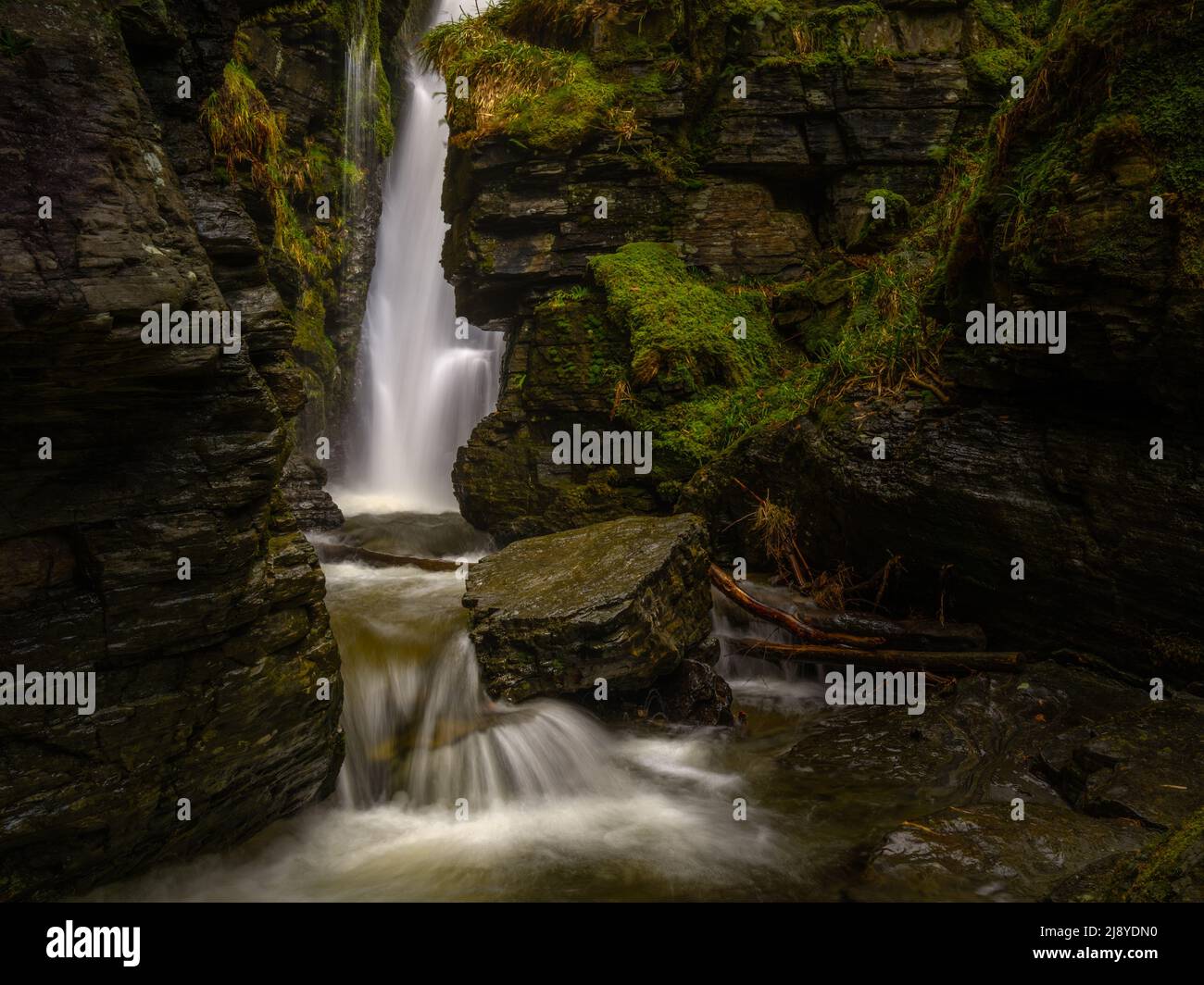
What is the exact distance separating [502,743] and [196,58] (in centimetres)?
501

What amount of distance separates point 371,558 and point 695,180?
7151 millimetres

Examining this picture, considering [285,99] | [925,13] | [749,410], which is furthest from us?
[285,99]

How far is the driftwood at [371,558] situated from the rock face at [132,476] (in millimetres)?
4666

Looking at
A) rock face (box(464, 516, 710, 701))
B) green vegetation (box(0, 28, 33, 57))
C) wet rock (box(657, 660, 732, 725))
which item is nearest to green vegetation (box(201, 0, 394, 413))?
rock face (box(464, 516, 710, 701))

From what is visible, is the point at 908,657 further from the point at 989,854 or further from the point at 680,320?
the point at 680,320

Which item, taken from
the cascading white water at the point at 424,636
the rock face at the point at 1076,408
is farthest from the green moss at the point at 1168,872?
the cascading white water at the point at 424,636

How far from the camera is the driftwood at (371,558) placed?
923 centimetres

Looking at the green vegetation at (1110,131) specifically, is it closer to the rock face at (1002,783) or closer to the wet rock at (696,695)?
the rock face at (1002,783)

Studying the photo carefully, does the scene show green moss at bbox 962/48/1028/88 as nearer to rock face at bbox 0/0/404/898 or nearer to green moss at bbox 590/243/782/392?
green moss at bbox 590/243/782/392

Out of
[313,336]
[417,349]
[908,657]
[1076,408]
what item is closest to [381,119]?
[417,349]

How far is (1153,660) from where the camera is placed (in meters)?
5.19

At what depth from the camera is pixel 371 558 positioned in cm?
948
